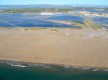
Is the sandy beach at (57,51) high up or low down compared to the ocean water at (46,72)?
up

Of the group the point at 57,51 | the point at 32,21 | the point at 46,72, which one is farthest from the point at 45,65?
the point at 32,21

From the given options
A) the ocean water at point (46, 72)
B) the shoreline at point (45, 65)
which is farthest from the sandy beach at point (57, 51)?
the ocean water at point (46, 72)

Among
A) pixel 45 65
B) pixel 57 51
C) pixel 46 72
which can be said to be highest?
pixel 57 51

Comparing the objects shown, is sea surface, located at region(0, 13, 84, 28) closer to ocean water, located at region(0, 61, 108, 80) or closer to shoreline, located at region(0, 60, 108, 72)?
shoreline, located at region(0, 60, 108, 72)

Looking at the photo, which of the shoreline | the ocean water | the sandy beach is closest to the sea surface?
the sandy beach

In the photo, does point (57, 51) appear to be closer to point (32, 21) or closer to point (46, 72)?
point (46, 72)

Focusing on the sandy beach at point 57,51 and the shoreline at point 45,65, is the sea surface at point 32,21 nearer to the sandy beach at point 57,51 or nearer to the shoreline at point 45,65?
the sandy beach at point 57,51

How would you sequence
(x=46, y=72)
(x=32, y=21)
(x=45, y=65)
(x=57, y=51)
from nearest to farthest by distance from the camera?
(x=46, y=72)
(x=45, y=65)
(x=57, y=51)
(x=32, y=21)

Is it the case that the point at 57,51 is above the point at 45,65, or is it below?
above
